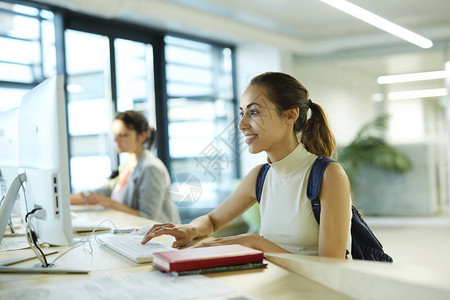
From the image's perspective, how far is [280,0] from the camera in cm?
577

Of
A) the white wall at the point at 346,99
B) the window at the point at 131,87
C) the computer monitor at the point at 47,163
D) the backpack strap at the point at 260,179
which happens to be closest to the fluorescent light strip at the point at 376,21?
the white wall at the point at 346,99

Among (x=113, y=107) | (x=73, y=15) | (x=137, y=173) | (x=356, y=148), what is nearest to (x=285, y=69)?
(x=356, y=148)

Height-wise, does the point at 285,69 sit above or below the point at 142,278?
above

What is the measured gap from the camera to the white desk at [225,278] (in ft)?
3.44

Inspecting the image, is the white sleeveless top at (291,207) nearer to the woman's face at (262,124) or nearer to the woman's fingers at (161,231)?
the woman's face at (262,124)

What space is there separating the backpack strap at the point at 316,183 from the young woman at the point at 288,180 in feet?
0.06

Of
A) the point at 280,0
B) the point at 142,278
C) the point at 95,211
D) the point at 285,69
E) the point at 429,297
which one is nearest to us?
the point at 429,297

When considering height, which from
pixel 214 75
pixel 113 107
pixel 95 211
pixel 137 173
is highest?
pixel 214 75

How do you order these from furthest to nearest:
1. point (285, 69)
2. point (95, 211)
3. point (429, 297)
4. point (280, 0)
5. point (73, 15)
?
point (285, 69) < point (280, 0) < point (73, 15) < point (95, 211) < point (429, 297)

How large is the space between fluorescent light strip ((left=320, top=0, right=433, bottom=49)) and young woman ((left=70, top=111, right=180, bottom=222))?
200 centimetres

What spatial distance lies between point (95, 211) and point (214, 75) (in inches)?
181

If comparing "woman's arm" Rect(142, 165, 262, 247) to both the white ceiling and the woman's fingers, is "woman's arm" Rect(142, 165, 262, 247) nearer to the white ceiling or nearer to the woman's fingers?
→ the woman's fingers

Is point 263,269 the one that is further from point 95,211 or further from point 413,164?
point 413,164

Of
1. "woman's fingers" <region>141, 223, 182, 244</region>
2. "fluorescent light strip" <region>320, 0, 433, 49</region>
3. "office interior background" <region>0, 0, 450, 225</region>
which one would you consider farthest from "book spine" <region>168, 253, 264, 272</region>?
"office interior background" <region>0, 0, 450, 225</region>
